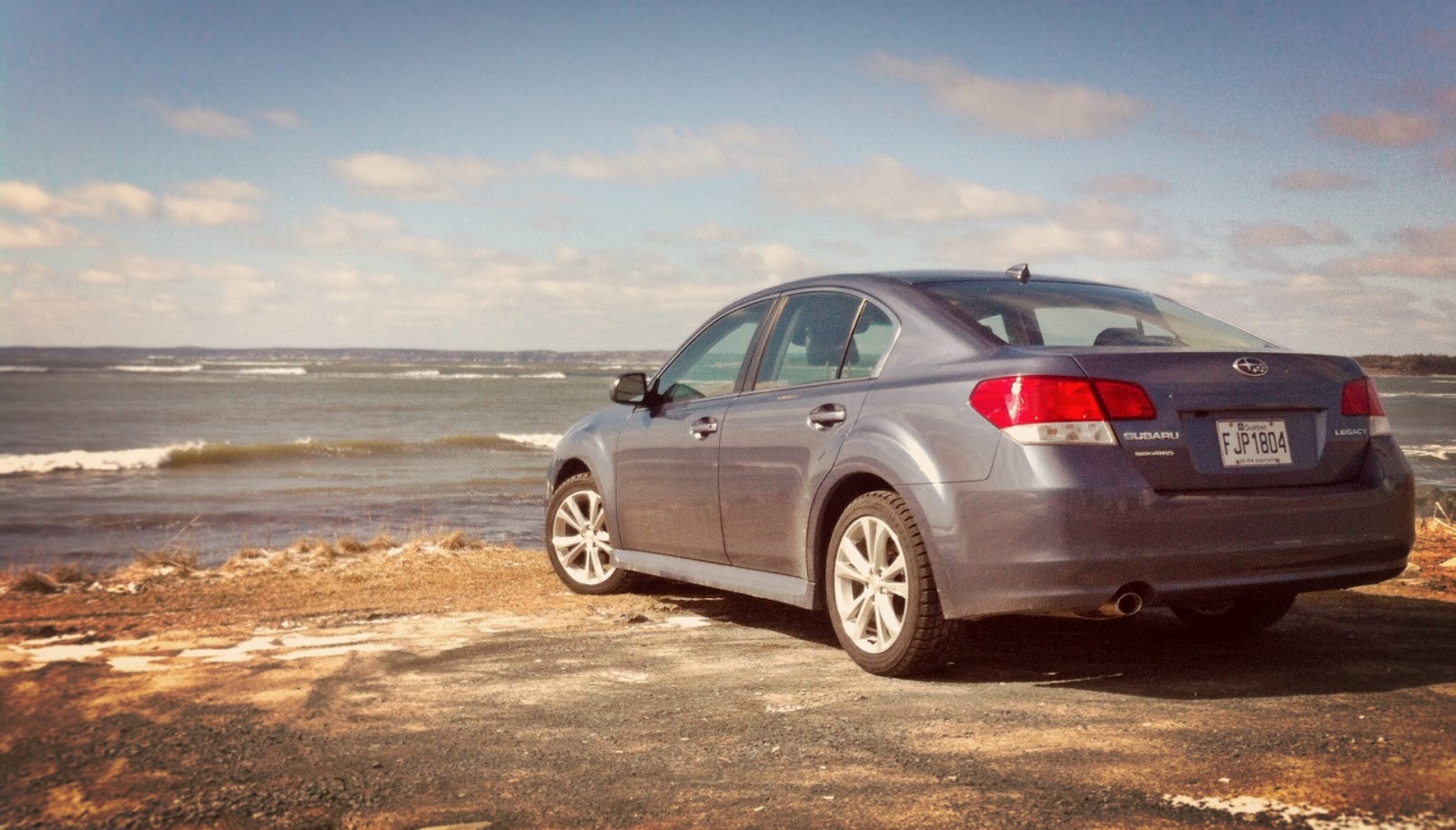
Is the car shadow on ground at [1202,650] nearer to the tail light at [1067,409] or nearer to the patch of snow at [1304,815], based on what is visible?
the tail light at [1067,409]

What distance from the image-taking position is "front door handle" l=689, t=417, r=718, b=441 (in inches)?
246

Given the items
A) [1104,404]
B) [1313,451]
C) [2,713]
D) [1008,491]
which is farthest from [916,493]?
[2,713]

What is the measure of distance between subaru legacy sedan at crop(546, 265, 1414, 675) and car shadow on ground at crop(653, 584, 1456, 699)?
0.30m

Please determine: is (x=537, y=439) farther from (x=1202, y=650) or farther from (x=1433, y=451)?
(x=1202, y=650)

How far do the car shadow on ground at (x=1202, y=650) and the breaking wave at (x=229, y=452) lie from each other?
20798mm

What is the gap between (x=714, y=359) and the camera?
6.69 m

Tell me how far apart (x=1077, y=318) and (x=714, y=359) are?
1.99m

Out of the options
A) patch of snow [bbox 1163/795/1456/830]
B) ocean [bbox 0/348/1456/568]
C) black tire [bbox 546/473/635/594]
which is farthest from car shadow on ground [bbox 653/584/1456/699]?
ocean [bbox 0/348/1456/568]

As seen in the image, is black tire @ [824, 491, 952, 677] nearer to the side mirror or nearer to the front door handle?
the front door handle

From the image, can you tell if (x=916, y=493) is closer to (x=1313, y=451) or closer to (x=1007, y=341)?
(x=1007, y=341)

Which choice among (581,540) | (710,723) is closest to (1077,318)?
(710,723)

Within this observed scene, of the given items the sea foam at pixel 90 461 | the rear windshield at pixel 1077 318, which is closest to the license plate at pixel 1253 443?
the rear windshield at pixel 1077 318

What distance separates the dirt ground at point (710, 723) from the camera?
3.50 metres

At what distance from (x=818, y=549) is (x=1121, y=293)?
178cm
